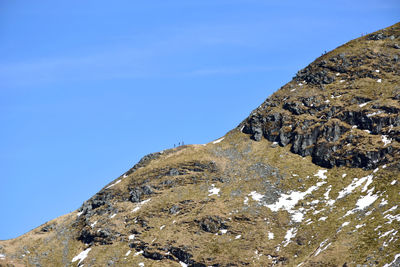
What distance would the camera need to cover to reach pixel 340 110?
162m

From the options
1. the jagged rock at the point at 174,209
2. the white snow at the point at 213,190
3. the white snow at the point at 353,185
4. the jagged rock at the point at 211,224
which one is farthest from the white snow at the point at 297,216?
the jagged rock at the point at 174,209

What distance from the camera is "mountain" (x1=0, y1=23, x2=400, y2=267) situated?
5034 inches

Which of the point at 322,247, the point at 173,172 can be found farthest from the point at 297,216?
the point at 173,172

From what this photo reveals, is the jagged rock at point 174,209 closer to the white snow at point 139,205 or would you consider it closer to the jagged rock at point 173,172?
the white snow at point 139,205

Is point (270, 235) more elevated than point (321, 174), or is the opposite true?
point (321, 174)

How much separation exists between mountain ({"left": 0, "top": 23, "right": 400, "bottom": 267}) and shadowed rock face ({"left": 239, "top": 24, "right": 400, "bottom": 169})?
315 millimetres

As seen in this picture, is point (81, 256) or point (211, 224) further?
point (81, 256)

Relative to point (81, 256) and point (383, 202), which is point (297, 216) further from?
point (81, 256)

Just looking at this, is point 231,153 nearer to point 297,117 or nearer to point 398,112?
point 297,117

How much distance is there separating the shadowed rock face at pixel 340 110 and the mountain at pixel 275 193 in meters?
0.31

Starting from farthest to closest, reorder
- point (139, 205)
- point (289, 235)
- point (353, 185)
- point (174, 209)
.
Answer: point (139, 205) → point (174, 209) → point (353, 185) → point (289, 235)

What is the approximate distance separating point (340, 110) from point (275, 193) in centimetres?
3068

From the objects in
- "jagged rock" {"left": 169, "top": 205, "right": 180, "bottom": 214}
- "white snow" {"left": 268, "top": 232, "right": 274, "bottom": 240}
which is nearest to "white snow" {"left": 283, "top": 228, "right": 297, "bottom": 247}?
"white snow" {"left": 268, "top": 232, "right": 274, "bottom": 240}

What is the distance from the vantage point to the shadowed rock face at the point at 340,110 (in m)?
149
